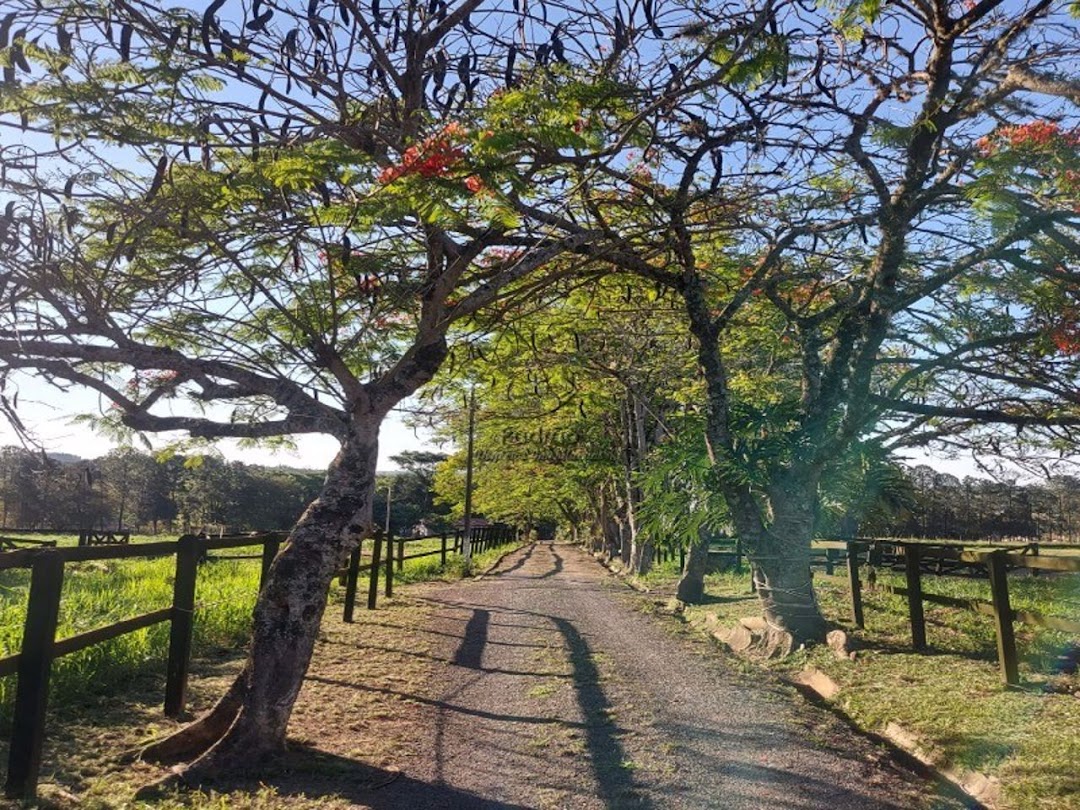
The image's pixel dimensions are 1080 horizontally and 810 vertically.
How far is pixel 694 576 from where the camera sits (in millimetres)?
12625

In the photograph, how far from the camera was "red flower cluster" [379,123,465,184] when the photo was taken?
4.87m

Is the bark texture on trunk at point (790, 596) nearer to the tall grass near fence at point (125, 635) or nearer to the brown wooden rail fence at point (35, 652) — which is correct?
the tall grass near fence at point (125, 635)

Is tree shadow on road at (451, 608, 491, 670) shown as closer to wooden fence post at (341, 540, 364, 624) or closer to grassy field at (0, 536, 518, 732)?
wooden fence post at (341, 540, 364, 624)

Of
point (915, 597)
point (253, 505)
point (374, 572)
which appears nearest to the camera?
point (915, 597)

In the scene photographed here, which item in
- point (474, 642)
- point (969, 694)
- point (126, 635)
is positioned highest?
point (126, 635)

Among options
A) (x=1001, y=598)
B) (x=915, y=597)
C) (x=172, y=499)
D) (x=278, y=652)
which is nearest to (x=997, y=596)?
(x=1001, y=598)

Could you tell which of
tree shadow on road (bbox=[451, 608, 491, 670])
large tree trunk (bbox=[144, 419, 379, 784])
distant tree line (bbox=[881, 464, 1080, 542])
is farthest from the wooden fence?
distant tree line (bbox=[881, 464, 1080, 542])

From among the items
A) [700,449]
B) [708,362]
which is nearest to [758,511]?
[700,449]

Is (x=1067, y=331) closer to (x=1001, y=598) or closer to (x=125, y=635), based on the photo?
(x=1001, y=598)

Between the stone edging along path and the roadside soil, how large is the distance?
4.6 inches

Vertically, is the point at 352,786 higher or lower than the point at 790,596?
lower

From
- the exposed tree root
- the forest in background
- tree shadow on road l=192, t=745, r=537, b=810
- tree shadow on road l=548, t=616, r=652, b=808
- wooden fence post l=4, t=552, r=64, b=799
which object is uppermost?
the forest in background

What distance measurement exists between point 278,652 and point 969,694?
463 centimetres

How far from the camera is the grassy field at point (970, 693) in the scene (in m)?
4.02
